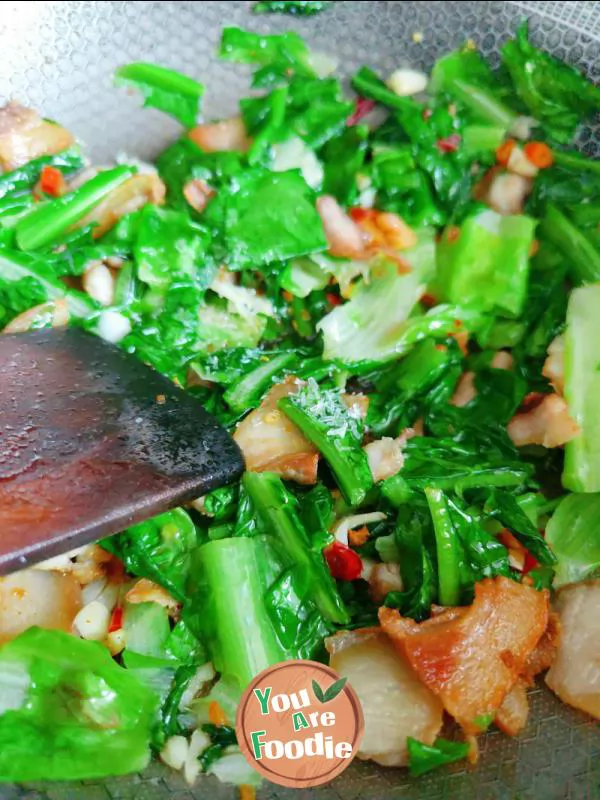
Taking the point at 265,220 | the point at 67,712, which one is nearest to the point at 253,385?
the point at 265,220

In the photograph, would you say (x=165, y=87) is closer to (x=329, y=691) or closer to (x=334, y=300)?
(x=334, y=300)

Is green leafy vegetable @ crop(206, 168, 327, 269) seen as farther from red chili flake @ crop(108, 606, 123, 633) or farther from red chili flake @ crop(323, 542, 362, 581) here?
red chili flake @ crop(108, 606, 123, 633)

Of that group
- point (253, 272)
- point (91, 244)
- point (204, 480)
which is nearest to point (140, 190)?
point (91, 244)

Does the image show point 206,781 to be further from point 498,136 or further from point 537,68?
point 537,68

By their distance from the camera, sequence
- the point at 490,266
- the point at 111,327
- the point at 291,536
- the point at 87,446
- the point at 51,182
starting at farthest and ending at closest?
the point at 490,266 → the point at 51,182 → the point at 111,327 → the point at 291,536 → the point at 87,446

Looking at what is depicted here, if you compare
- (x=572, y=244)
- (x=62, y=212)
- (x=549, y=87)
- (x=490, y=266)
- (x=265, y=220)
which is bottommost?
(x=62, y=212)

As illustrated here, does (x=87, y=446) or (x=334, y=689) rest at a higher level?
(x=87, y=446)

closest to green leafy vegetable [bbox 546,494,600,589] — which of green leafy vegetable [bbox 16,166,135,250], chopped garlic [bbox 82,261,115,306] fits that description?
chopped garlic [bbox 82,261,115,306]
